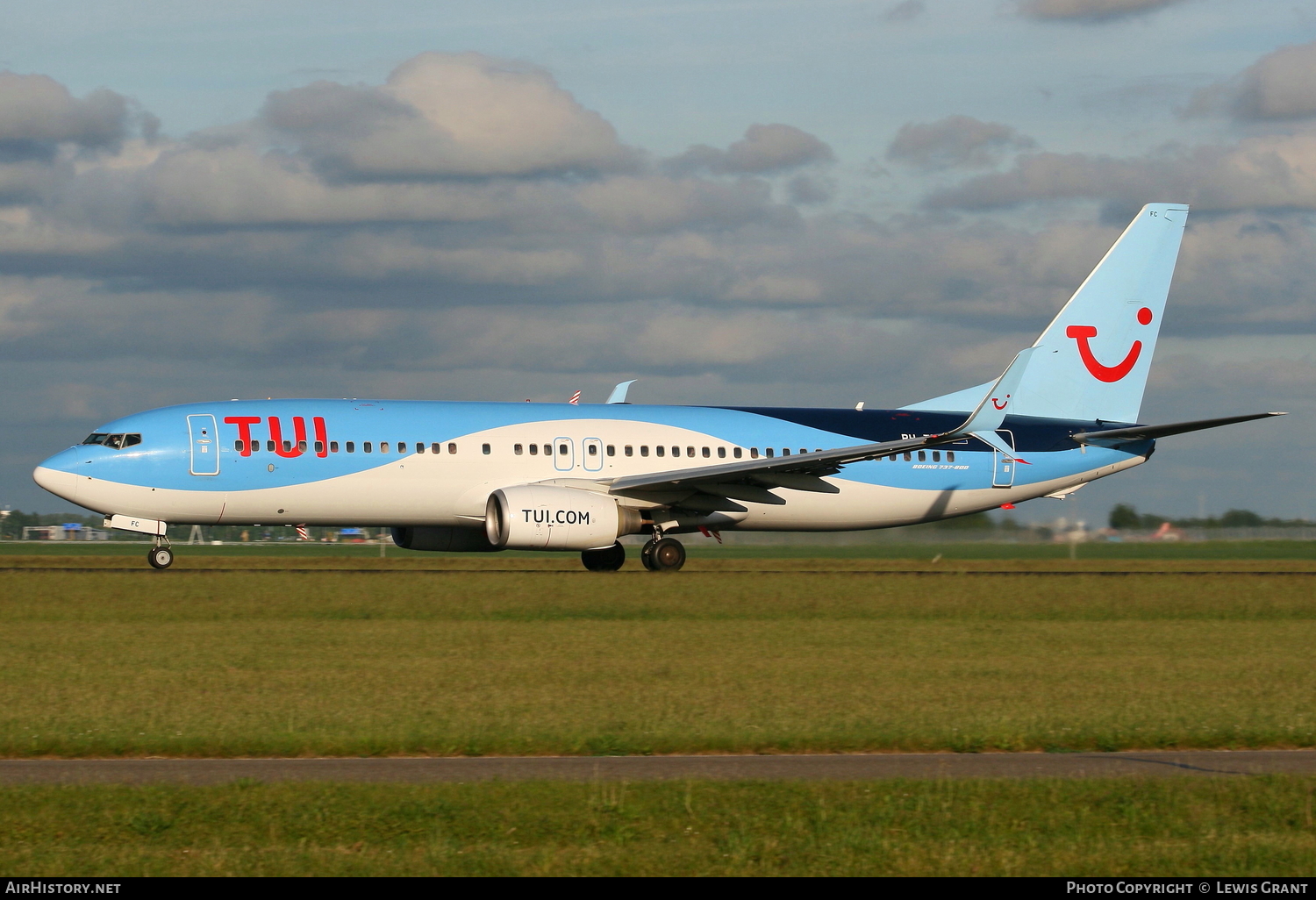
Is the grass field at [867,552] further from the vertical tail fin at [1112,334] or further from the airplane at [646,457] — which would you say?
the vertical tail fin at [1112,334]

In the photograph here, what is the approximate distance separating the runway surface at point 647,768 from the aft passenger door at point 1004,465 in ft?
93.2

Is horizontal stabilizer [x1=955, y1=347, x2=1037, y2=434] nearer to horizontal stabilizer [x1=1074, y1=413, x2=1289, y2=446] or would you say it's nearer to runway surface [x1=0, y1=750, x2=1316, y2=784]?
horizontal stabilizer [x1=1074, y1=413, x2=1289, y2=446]

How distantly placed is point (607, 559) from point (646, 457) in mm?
2858

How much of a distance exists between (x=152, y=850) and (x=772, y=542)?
45.1 meters

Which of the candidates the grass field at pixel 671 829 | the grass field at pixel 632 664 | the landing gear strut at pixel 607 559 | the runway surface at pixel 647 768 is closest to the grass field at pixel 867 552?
the landing gear strut at pixel 607 559

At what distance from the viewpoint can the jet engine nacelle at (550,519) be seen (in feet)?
111

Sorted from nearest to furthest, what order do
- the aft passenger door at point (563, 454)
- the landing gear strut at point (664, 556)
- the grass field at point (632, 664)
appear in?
1. the grass field at point (632, 664)
2. the aft passenger door at point (563, 454)
3. the landing gear strut at point (664, 556)

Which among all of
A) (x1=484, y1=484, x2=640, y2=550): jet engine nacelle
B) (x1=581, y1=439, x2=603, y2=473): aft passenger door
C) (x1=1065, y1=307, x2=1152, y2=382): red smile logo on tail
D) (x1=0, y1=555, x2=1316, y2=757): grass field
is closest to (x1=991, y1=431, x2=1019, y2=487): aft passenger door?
(x1=1065, y1=307, x2=1152, y2=382): red smile logo on tail

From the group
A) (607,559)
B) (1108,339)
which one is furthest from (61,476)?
(1108,339)

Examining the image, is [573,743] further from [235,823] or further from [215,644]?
[215,644]

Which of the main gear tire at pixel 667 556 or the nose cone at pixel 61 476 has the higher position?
the nose cone at pixel 61 476

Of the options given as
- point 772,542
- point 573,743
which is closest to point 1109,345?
point 772,542

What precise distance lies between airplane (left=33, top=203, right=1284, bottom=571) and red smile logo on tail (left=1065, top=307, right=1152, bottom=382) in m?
0.05

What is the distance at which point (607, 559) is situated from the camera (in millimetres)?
38000
